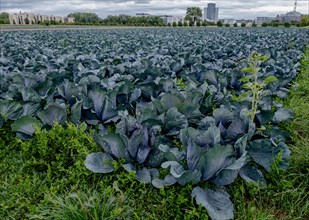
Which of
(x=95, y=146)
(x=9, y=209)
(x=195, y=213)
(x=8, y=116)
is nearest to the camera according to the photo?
(x=195, y=213)

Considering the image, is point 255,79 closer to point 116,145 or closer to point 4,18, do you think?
point 116,145

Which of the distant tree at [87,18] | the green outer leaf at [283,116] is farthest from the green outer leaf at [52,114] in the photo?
the distant tree at [87,18]

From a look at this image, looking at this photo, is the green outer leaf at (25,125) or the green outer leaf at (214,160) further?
the green outer leaf at (25,125)

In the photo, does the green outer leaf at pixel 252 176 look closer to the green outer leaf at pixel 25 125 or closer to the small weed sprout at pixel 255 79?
the small weed sprout at pixel 255 79

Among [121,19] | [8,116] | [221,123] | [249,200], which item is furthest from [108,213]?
[121,19]

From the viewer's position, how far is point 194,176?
5.85 feet

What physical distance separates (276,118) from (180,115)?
3.34ft

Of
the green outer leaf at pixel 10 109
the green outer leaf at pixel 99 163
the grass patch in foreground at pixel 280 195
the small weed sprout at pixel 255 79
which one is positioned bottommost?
the grass patch in foreground at pixel 280 195

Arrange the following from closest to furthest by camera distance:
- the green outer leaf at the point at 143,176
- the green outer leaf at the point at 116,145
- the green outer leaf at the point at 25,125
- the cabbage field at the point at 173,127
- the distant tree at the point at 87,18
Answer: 1. the cabbage field at the point at 173,127
2. the green outer leaf at the point at 143,176
3. the green outer leaf at the point at 116,145
4. the green outer leaf at the point at 25,125
5. the distant tree at the point at 87,18

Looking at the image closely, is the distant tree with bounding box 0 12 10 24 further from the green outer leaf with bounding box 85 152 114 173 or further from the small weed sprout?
the small weed sprout

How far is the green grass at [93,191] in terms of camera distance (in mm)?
1772

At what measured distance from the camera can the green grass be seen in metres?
1.77

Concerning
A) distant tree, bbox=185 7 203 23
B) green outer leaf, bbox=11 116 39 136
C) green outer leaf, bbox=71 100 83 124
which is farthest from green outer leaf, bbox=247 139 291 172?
distant tree, bbox=185 7 203 23

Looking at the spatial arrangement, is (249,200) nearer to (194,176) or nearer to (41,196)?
(194,176)
